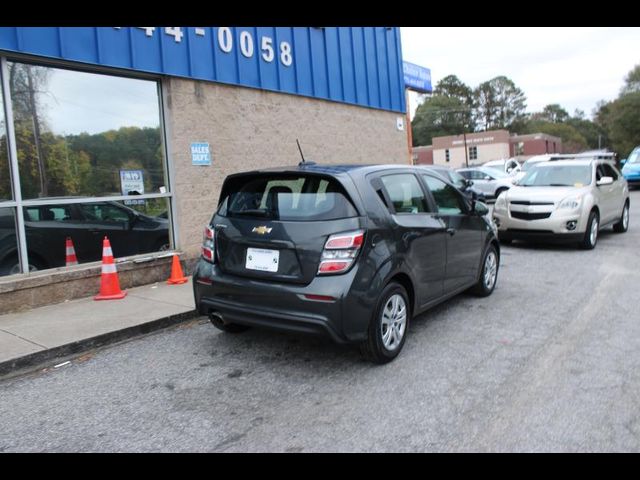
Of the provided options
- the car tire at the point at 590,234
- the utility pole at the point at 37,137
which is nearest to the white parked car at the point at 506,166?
the car tire at the point at 590,234

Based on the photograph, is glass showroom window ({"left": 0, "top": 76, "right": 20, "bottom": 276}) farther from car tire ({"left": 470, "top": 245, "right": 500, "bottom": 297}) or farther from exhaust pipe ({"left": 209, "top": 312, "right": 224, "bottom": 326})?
car tire ({"left": 470, "top": 245, "right": 500, "bottom": 297})

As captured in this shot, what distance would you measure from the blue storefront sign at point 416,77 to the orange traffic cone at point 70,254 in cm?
981

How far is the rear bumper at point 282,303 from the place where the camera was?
3883mm

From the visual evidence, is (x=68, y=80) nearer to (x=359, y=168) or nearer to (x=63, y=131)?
(x=63, y=131)

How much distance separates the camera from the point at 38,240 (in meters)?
6.44

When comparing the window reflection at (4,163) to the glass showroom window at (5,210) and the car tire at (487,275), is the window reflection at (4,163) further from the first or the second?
the car tire at (487,275)

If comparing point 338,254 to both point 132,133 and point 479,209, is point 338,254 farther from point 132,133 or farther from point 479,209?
point 132,133

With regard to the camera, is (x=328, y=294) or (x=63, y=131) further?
(x=63, y=131)

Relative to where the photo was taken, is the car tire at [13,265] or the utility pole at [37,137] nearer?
the car tire at [13,265]

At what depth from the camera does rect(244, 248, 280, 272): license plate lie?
4.13 metres

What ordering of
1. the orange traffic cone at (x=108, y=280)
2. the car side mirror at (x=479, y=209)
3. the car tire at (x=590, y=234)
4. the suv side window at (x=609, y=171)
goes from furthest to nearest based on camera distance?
the suv side window at (x=609, y=171)
the car tire at (x=590, y=234)
the orange traffic cone at (x=108, y=280)
the car side mirror at (x=479, y=209)

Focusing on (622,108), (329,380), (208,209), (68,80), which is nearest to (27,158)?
(68,80)

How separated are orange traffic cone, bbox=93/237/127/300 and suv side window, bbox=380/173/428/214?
3759 millimetres

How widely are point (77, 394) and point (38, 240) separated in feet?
10.4
